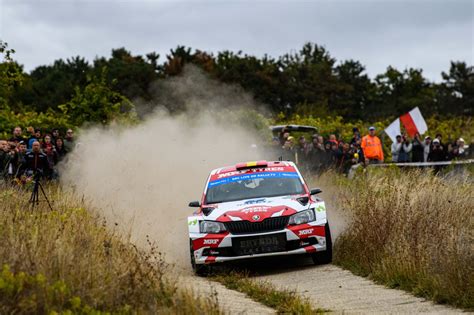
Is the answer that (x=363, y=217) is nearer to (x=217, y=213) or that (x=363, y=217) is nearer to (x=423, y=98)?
(x=217, y=213)

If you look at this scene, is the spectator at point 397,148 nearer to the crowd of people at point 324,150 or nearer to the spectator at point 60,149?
the crowd of people at point 324,150

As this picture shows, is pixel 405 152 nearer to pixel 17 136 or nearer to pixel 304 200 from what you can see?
pixel 17 136

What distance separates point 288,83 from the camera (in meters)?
82.6

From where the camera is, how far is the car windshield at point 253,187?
53.6ft

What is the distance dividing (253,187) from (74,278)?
7.13 metres

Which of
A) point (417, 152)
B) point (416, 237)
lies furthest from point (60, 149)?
point (416, 237)

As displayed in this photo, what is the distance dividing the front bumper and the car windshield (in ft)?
3.96

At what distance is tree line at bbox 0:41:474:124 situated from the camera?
76250 mm

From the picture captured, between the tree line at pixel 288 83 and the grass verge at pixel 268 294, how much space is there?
1869 inches

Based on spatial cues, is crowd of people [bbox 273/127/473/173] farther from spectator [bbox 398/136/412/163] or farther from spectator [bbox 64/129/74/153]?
spectator [bbox 64/129/74/153]

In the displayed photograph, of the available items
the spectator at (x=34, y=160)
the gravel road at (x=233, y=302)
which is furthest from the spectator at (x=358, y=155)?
the gravel road at (x=233, y=302)

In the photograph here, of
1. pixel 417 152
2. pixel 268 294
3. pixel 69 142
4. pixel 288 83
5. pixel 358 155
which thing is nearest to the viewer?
pixel 268 294

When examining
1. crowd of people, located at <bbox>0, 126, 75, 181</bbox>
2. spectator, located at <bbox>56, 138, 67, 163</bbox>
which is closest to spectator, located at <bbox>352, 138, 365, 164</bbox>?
spectator, located at <bbox>56, 138, 67, 163</bbox>

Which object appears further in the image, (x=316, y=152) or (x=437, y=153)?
(x=437, y=153)
